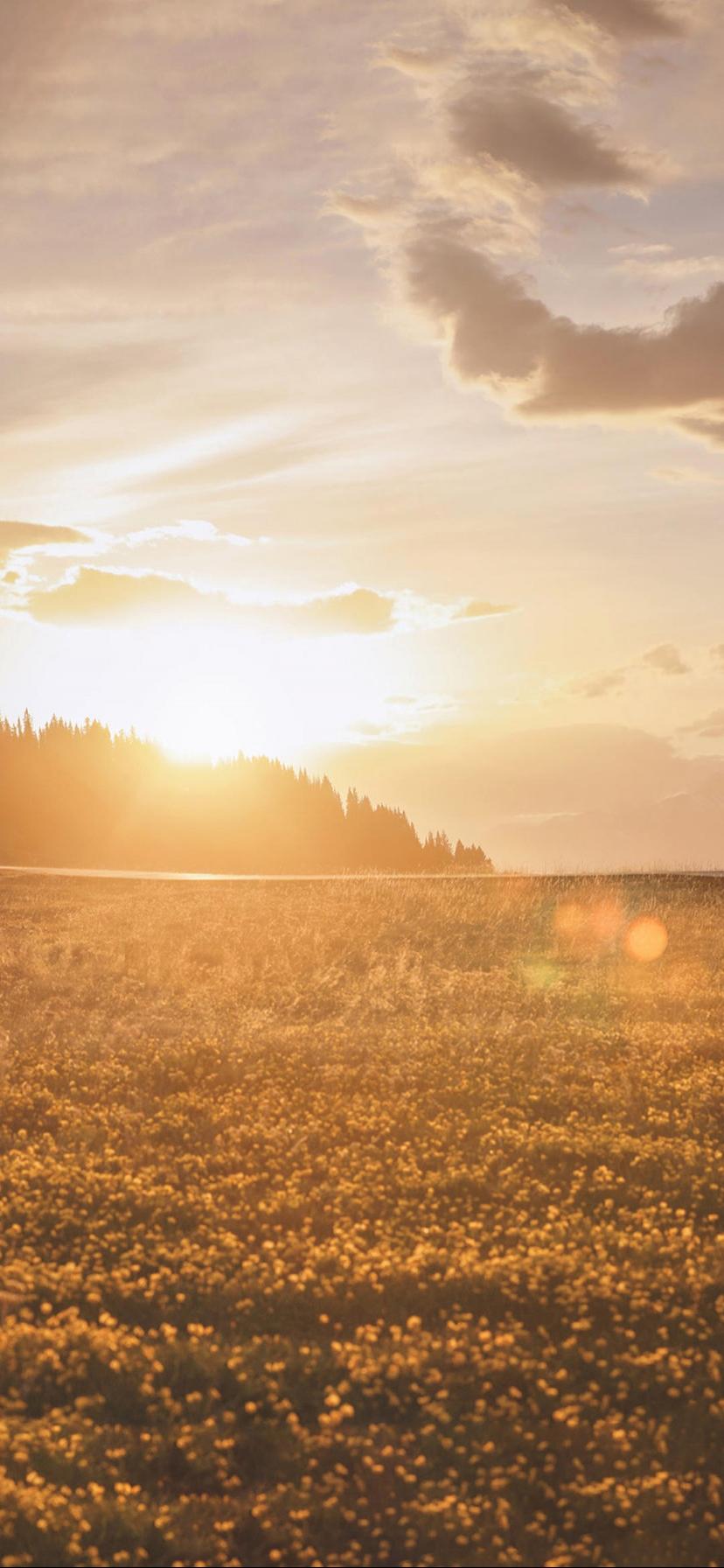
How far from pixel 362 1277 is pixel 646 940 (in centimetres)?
2559

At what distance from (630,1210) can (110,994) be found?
56.0 feet

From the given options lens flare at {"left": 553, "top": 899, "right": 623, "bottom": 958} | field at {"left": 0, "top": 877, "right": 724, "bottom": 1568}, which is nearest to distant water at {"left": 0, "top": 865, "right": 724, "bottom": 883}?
lens flare at {"left": 553, "top": 899, "right": 623, "bottom": 958}

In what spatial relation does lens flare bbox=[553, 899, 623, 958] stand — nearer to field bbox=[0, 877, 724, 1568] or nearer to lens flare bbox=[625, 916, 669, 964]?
lens flare bbox=[625, 916, 669, 964]

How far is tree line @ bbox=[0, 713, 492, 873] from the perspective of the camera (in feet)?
520

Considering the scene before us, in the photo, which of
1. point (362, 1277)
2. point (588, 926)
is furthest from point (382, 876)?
point (362, 1277)

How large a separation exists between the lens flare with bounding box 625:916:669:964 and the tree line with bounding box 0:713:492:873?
103599 mm

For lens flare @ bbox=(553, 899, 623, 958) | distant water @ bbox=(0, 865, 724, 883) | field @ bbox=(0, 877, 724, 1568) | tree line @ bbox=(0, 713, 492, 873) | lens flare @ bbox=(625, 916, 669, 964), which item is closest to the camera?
field @ bbox=(0, 877, 724, 1568)

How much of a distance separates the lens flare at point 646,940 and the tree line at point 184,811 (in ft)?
340

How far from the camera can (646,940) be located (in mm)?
38469

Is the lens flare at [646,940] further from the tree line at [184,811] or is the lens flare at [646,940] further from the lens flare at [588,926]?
the tree line at [184,811]

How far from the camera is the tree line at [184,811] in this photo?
158375 millimetres

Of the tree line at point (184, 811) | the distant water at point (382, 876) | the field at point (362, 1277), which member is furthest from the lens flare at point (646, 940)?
the tree line at point (184, 811)

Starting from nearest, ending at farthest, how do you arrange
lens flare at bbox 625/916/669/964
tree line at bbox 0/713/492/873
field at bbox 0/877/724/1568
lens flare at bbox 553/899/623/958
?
field at bbox 0/877/724/1568 < lens flare at bbox 625/916/669/964 < lens flare at bbox 553/899/623/958 < tree line at bbox 0/713/492/873

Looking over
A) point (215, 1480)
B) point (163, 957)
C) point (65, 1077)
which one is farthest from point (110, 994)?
point (215, 1480)
